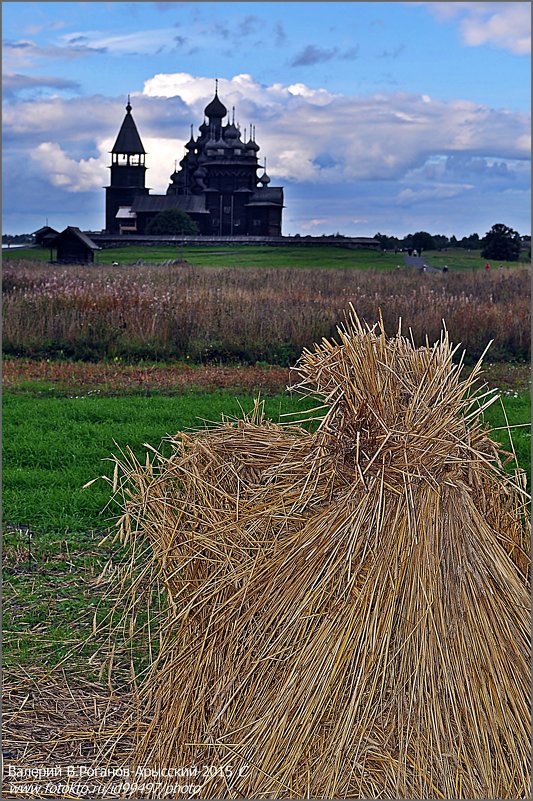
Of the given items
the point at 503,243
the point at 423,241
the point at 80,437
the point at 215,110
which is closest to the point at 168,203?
the point at 215,110

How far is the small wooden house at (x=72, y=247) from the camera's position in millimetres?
24516

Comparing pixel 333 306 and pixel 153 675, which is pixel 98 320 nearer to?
pixel 333 306

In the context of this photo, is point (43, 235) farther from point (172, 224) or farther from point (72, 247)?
point (172, 224)

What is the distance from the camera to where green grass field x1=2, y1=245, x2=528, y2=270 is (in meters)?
25.9

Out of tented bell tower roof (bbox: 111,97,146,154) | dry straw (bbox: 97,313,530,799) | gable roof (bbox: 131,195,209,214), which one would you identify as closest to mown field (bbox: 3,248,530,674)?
dry straw (bbox: 97,313,530,799)

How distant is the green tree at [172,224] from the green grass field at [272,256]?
9.43m

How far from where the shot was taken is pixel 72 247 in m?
25.1

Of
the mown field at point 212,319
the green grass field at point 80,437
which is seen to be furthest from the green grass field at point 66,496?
the mown field at point 212,319

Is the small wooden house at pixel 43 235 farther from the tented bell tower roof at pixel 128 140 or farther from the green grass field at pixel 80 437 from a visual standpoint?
the tented bell tower roof at pixel 128 140

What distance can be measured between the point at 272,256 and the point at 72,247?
7684mm

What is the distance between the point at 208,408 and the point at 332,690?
19.3 feet

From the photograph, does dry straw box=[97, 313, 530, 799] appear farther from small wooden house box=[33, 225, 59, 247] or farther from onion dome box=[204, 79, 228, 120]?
onion dome box=[204, 79, 228, 120]

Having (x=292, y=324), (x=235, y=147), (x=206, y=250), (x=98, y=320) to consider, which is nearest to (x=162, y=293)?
(x=98, y=320)

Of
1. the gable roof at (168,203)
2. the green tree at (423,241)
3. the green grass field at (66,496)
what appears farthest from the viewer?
the gable roof at (168,203)
